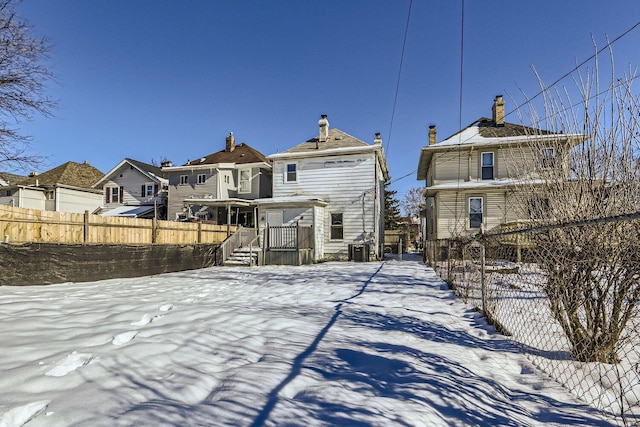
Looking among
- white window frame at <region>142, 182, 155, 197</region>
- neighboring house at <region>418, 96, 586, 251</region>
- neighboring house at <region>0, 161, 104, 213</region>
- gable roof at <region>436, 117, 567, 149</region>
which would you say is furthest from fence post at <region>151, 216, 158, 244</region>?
neighboring house at <region>0, 161, 104, 213</region>

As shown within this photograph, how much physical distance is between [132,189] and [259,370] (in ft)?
84.1

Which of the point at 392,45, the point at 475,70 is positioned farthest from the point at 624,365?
the point at 392,45

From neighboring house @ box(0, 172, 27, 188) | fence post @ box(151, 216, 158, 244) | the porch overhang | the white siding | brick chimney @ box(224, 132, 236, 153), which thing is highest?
brick chimney @ box(224, 132, 236, 153)

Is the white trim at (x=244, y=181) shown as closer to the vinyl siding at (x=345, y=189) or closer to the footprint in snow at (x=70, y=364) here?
the vinyl siding at (x=345, y=189)

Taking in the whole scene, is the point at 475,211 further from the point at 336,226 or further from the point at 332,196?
the point at 332,196

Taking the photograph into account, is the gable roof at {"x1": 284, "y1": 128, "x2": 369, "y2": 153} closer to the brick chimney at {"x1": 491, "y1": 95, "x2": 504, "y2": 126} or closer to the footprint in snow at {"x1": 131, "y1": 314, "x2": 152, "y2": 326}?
the brick chimney at {"x1": 491, "y1": 95, "x2": 504, "y2": 126}

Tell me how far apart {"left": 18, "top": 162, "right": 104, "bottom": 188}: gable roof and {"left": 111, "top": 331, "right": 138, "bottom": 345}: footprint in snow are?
27.8 metres

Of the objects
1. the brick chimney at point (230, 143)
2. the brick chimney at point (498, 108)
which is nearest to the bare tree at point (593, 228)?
the brick chimney at point (498, 108)

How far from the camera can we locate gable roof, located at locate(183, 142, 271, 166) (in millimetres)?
21105

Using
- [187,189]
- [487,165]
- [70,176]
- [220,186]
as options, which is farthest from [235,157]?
[487,165]

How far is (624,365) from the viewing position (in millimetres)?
2971

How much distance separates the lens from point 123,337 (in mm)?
3195

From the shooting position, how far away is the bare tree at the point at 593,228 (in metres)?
2.80

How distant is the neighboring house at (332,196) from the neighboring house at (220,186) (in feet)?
10.7
